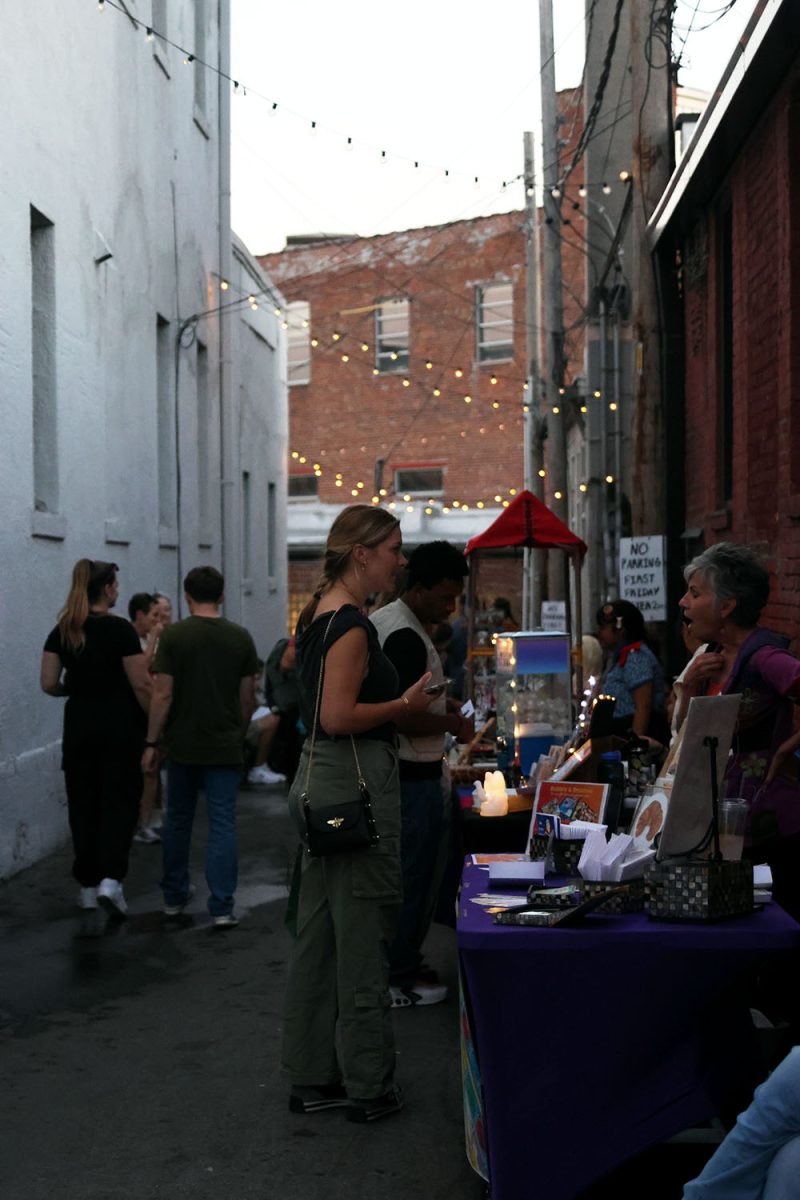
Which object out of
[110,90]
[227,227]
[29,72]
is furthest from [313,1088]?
[227,227]

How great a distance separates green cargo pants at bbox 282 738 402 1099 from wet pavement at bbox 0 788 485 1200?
0.20 m

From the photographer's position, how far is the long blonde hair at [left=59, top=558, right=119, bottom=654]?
27.8 feet

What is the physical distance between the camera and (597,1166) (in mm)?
4098

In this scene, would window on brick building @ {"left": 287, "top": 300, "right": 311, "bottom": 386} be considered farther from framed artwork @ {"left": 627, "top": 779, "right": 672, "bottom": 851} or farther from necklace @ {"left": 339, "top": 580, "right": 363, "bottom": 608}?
framed artwork @ {"left": 627, "top": 779, "right": 672, "bottom": 851}

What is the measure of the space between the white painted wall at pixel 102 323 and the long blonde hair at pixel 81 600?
1.82 m

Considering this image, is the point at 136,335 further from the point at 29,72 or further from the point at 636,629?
the point at 636,629

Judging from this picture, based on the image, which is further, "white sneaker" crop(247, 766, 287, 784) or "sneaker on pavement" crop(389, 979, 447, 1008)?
"white sneaker" crop(247, 766, 287, 784)

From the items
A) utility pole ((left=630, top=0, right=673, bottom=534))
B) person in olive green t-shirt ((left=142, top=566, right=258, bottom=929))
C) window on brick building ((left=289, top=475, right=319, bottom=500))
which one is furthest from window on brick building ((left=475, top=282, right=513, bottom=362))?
person in olive green t-shirt ((left=142, top=566, right=258, bottom=929))

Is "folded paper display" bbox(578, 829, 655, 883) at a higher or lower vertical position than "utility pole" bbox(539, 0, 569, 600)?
lower

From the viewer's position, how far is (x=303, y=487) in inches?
1677

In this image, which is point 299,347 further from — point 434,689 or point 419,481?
point 434,689

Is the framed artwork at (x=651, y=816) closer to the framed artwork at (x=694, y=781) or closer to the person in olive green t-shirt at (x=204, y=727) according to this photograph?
the framed artwork at (x=694, y=781)

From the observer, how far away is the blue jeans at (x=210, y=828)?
27.6 feet

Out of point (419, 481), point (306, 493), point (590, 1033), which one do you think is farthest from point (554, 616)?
point (306, 493)
